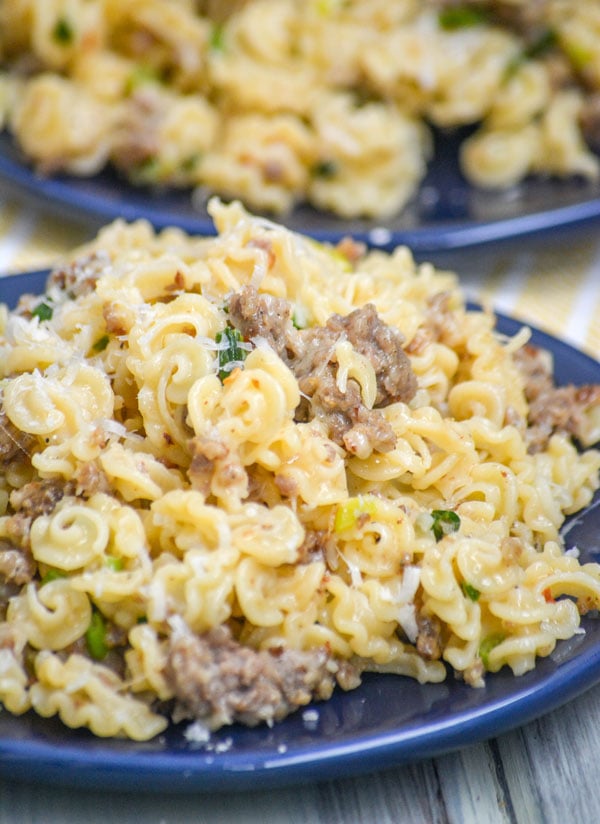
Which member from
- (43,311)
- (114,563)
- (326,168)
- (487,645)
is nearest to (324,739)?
(487,645)

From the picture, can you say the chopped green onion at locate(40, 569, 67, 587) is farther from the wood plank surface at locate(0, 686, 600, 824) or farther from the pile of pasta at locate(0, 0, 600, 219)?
the pile of pasta at locate(0, 0, 600, 219)

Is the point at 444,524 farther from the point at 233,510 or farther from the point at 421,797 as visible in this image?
the point at 421,797

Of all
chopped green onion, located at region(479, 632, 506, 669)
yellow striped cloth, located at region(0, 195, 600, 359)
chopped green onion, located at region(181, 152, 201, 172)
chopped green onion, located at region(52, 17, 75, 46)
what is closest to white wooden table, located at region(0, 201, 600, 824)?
chopped green onion, located at region(479, 632, 506, 669)

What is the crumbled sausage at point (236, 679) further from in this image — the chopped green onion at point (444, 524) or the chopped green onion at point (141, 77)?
the chopped green onion at point (141, 77)

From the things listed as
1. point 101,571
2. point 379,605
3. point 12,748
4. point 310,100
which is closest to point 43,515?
point 101,571

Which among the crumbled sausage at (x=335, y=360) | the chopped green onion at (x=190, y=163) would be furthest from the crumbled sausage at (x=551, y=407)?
the chopped green onion at (x=190, y=163)

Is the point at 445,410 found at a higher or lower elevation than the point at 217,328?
lower

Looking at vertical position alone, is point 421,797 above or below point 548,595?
below

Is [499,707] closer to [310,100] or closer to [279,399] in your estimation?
[279,399]
